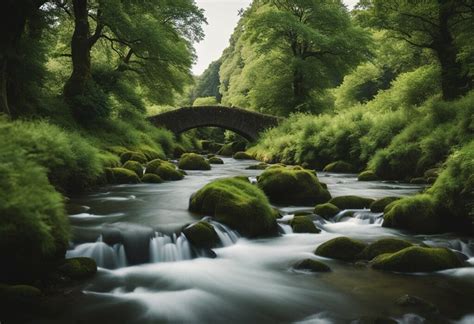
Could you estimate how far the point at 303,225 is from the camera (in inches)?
348

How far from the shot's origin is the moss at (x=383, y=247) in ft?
23.1

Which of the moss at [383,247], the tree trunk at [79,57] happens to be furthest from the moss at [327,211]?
the tree trunk at [79,57]

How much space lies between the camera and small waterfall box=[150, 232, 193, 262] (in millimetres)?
7219

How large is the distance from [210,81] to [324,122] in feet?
238

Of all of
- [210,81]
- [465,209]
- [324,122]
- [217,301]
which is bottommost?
[217,301]

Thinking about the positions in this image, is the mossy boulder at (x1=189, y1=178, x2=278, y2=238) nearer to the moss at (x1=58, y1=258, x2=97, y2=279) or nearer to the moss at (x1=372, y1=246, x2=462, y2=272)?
the moss at (x1=372, y1=246, x2=462, y2=272)

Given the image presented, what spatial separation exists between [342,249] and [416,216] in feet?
7.94

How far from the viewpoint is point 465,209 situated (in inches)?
324

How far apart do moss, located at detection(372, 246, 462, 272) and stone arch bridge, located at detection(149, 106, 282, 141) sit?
86.2 ft

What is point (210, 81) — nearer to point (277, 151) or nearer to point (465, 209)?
point (277, 151)

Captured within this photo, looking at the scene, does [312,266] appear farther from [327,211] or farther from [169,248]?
[327,211]

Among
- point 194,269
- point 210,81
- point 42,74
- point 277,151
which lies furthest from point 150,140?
point 210,81

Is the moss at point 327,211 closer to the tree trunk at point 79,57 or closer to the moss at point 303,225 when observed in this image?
the moss at point 303,225

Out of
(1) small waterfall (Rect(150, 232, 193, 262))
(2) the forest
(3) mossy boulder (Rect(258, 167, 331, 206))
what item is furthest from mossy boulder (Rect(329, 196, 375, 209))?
(1) small waterfall (Rect(150, 232, 193, 262))
